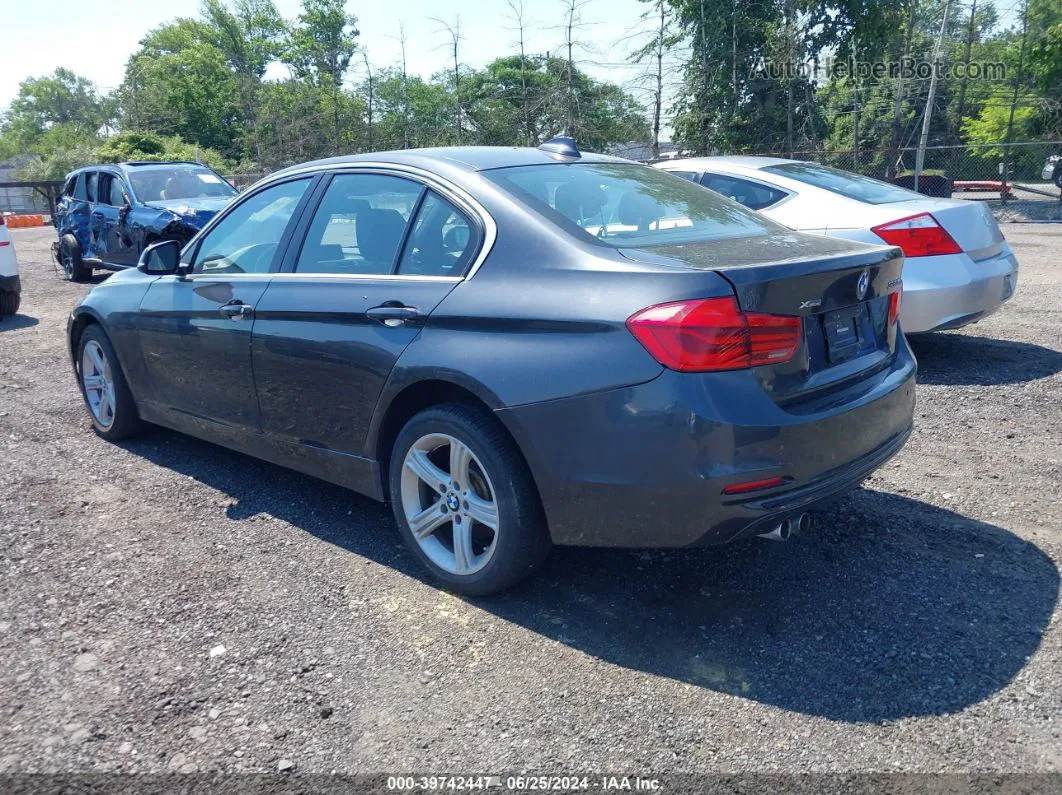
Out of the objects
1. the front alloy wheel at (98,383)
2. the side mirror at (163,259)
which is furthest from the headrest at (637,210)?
the front alloy wheel at (98,383)

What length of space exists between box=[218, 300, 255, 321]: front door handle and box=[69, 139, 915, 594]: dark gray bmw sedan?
0.02 metres

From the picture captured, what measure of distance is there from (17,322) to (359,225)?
883cm

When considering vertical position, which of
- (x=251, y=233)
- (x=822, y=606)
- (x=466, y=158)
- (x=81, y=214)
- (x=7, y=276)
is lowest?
(x=822, y=606)

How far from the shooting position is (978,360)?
688 cm

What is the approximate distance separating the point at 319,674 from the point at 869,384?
7.35 feet

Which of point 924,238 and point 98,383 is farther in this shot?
point 924,238

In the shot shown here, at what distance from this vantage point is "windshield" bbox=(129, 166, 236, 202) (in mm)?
13484

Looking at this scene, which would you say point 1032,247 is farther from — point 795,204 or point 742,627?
point 742,627

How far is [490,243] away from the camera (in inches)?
137

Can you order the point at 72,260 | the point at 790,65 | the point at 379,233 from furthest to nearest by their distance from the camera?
the point at 790,65, the point at 72,260, the point at 379,233

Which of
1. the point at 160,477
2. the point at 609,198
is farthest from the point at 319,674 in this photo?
the point at 160,477

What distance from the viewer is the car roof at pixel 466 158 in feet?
12.7

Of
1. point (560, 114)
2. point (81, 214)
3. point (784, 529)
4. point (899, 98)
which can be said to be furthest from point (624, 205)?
point (899, 98)

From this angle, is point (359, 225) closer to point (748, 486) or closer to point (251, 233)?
point (251, 233)
